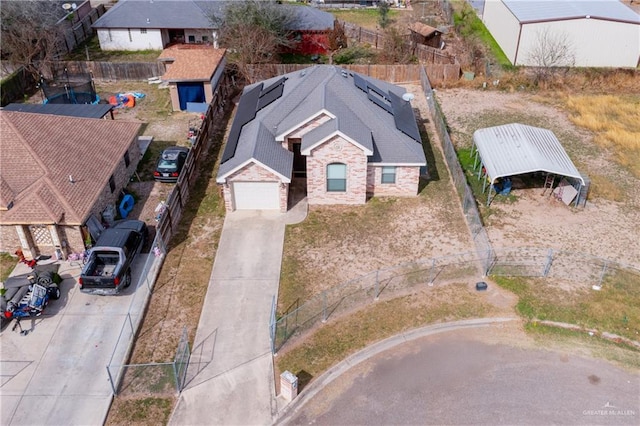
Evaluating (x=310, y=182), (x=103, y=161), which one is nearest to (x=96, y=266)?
(x=103, y=161)

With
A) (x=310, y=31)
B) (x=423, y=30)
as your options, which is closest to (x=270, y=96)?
(x=310, y=31)

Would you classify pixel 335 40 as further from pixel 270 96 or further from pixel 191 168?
pixel 191 168

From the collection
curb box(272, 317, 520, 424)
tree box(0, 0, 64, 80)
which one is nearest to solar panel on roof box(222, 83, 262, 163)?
curb box(272, 317, 520, 424)

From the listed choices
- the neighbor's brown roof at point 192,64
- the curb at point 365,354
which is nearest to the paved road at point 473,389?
the curb at point 365,354

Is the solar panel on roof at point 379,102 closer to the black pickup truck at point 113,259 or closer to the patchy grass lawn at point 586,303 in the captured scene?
the patchy grass lawn at point 586,303

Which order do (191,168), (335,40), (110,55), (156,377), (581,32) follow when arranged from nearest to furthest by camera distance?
(156,377) → (191,168) → (581,32) → (335,40) → (110,55)

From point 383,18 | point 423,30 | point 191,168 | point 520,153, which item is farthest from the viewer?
point 383,18

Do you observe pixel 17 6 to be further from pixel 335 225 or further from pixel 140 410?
pixel 140 410
